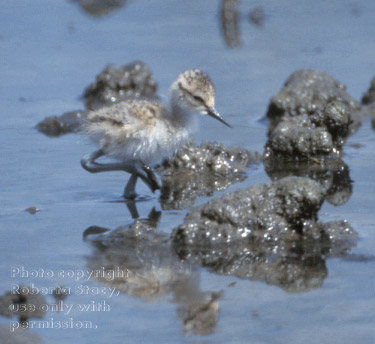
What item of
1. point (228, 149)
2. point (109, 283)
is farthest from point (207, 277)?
point (228, 149)

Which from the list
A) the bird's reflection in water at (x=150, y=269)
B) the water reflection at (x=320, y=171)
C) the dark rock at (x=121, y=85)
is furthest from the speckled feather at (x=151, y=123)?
the dark rock at (x=121, y=85)

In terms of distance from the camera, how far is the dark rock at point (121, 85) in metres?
8.35

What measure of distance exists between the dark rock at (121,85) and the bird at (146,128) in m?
2.04

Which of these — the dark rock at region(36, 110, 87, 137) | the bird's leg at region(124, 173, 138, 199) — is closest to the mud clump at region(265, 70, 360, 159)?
the bird's leg at region(124, 173, 138, 199)

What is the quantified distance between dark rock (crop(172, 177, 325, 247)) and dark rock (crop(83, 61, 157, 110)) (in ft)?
10.8

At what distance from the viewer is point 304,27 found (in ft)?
33.4

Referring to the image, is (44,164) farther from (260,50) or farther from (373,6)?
(373,6)

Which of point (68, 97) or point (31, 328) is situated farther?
point (68, 97)

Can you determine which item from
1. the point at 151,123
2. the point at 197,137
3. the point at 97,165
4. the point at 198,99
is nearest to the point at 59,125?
the point at 197,137

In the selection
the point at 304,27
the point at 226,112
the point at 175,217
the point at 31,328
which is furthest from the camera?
the point at 304,27

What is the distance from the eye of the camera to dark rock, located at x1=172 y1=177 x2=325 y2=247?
16.9 ft

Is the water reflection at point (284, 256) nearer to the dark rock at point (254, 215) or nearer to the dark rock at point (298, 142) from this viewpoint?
the dark rock at point (254, 215)

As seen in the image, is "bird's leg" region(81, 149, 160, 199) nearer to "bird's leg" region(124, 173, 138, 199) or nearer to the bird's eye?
"bird's leg" region(124, 173, 138, 199)

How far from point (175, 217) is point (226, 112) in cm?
238
